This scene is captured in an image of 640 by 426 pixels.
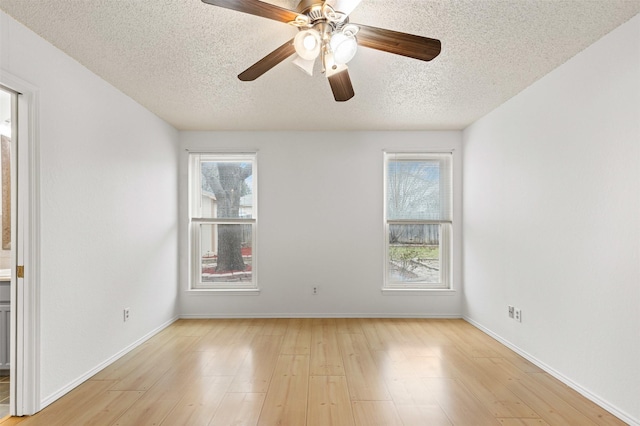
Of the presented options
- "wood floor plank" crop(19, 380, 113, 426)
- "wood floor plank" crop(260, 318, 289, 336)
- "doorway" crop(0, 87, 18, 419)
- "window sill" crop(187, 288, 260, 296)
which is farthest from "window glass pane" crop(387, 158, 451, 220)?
"doorway" crop(0, 87, 18, 419)

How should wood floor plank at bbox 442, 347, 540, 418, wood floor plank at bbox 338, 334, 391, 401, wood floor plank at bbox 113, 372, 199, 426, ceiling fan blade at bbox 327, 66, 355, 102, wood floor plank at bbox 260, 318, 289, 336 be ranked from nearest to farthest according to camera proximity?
ceiling fan blade at bbox 327, 66, 355, 102
wood floor plank at bbox 113, 372, 199, 426
wood floor plank at bbox 442, 347, 540, 418
wood floor plank at bbox 338, 334, 391, 401
wood floor plank at bbox 260, 318, 289, 336

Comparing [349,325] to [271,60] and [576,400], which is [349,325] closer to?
[576,400]

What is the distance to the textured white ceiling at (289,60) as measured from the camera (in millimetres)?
2156

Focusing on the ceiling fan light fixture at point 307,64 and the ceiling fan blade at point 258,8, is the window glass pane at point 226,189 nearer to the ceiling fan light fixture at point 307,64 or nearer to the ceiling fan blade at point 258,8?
the ceiling fan light fixture at point 307,64

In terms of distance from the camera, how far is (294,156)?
4906mm

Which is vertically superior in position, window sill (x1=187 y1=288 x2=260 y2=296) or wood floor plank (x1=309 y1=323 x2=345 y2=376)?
window sill (x1=187 y1=288 x2=260 y2=296)

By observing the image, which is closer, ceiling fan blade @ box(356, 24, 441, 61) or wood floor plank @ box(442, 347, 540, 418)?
ceiling fan blade @ box(356, 24, 441, 61)

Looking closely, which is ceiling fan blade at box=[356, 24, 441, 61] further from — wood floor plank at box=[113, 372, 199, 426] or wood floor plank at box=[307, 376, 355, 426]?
wood floor plank at box=[113, 372, 199, 426]

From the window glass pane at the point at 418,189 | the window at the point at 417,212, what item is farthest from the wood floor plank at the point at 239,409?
the window glass pane at the point at 418,189

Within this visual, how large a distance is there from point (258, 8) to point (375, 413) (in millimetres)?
2509

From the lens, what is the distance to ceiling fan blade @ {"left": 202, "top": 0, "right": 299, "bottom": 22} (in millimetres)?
1661

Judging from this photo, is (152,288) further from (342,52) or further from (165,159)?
(342,52)

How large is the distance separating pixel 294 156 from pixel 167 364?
9.55 feet

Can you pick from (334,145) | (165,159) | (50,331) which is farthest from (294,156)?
(50,331)
